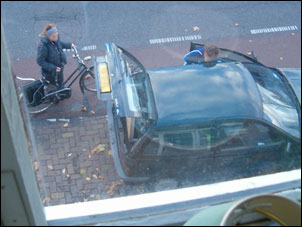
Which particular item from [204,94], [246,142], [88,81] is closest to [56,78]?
[88,81]

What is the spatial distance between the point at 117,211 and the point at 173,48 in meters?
4.90

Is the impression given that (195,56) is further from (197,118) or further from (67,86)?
(67,86)

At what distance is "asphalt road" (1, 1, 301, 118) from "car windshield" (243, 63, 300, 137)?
151 cm

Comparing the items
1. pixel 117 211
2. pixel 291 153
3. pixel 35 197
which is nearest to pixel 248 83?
pixel 291 153

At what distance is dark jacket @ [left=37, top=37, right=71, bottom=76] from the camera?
201 inches

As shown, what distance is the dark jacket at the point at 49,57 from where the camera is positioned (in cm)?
511

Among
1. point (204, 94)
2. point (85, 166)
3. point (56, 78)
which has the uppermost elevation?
point (56, 78)

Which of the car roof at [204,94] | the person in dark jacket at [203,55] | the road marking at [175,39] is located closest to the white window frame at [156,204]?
the car roof at [204,94]

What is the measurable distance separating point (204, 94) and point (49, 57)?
237 centimetres

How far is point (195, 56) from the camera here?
4.91m

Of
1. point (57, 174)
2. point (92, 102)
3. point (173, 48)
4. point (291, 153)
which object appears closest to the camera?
point (291, 153)

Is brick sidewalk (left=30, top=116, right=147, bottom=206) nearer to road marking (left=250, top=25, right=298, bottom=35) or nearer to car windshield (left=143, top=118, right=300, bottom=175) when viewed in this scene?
car windshield (left=143, top=118, right=300, bottom=175)

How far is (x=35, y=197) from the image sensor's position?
1.85m

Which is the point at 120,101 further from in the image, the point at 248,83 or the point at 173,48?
the point at 173,48
